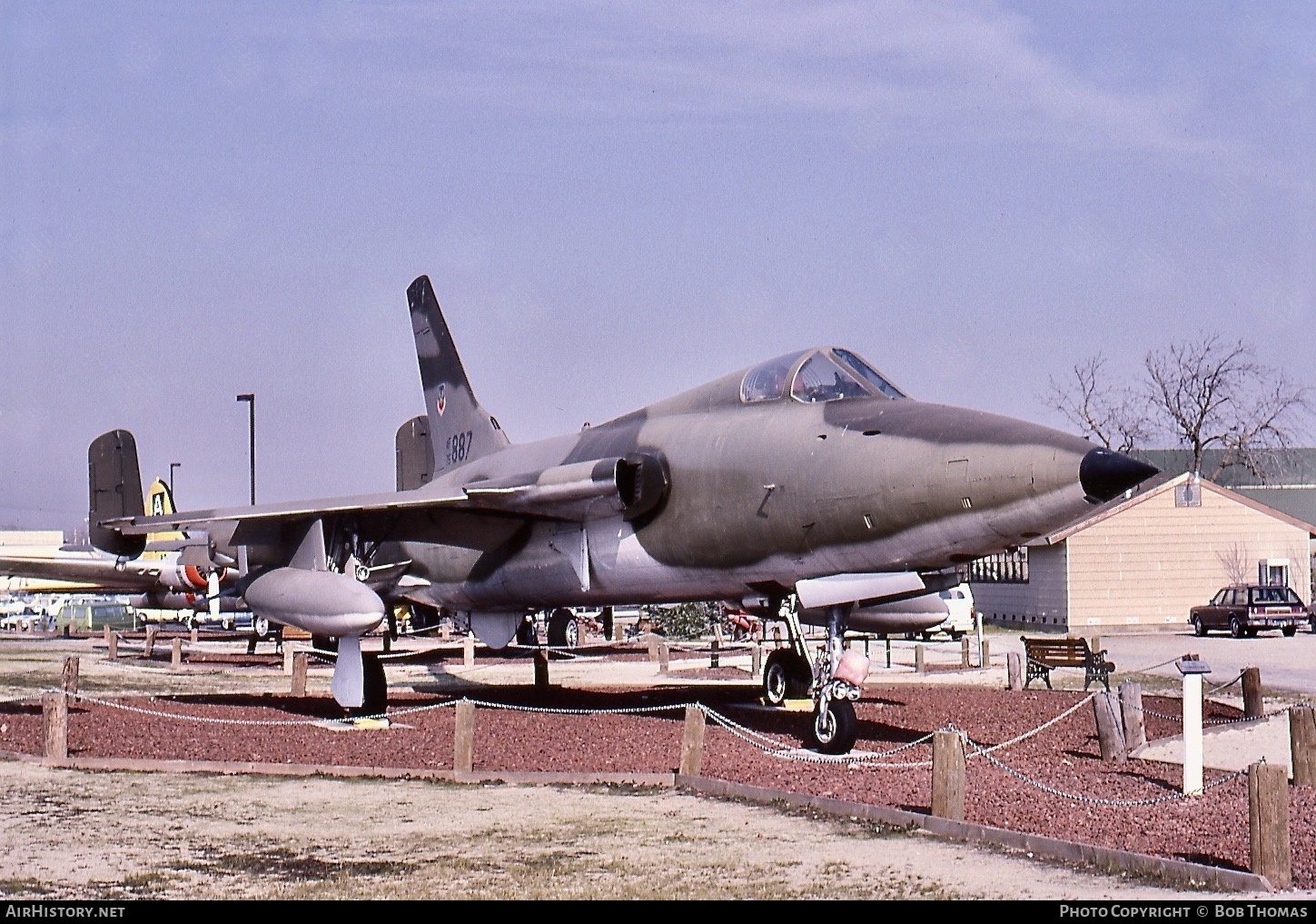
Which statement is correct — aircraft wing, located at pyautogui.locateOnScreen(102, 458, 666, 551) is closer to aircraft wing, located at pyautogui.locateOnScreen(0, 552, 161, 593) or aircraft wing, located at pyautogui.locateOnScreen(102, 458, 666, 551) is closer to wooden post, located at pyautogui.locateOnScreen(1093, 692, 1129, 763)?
wooden post, located at pyautogui.locateOnScreen(1093, 692, 1129, 763)

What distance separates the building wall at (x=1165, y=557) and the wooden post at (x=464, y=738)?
35726mm

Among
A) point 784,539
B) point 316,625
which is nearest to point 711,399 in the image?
point 784,539

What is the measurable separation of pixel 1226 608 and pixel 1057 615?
228 inches

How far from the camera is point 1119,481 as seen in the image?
11.6 metres

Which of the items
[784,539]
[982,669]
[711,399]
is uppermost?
[711,399]

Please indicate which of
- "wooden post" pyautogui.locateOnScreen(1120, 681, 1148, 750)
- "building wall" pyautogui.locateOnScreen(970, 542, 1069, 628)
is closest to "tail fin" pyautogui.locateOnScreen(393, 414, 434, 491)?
→ "wooden post" pyautogui.locateOnScreen(1120, 681, 1148, 750)

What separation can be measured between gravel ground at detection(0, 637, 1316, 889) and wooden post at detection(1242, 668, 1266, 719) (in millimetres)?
270

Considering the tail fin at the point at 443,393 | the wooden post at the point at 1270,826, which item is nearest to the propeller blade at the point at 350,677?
the tail fin at the point at 443,393

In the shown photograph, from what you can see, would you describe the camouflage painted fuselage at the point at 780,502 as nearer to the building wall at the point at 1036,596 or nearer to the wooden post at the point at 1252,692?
the wooden post at the point at 1252,692

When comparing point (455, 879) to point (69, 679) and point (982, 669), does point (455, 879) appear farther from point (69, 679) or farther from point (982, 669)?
point (982, 669)

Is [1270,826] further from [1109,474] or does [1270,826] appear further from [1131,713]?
[1131,713]

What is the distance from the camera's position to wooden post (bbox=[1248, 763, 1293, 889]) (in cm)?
851

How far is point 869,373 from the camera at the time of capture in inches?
590

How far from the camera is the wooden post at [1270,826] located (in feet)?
27.9
